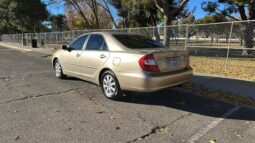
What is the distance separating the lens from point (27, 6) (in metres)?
38.2

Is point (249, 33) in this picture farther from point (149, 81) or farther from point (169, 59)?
point (149, 81)

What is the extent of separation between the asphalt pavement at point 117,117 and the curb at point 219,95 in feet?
0.98

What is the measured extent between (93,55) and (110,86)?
3.19 ft

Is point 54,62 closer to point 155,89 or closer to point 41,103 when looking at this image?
point 41,103

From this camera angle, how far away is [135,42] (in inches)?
259

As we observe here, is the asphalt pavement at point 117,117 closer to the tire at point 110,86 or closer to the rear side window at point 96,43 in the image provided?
the tire at point 110,86

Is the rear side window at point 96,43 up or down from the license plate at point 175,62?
up

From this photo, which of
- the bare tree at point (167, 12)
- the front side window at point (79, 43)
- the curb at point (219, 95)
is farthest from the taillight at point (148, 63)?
the bare tree at point (167, 12)

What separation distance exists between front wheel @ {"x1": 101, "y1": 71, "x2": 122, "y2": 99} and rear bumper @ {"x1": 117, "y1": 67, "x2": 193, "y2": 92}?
18 centimetres

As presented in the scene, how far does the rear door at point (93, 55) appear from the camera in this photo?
6.43 metres

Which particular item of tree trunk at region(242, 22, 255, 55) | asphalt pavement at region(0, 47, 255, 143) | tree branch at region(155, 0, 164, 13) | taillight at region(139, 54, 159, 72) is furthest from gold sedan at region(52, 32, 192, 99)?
tree branch at region(155, 0, 164, 13)

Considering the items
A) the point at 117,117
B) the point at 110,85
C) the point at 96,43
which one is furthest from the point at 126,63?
the point at 96,43

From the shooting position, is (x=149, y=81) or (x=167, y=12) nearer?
(x=149, y=81)

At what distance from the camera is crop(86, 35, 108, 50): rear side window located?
661cm
